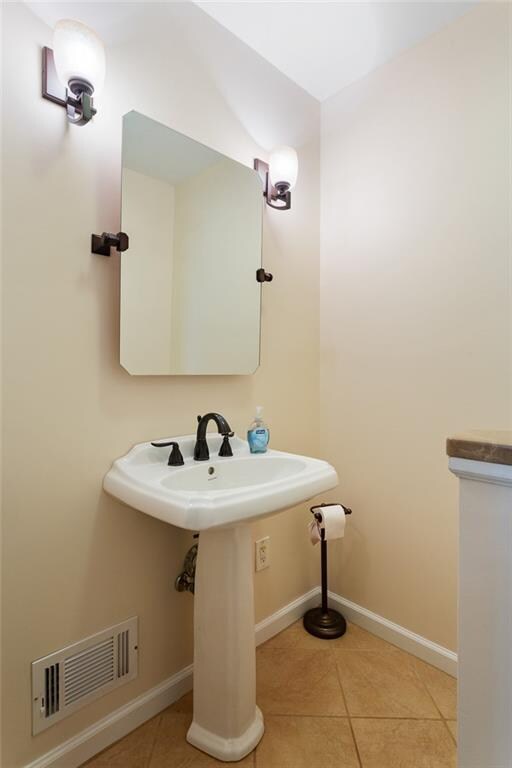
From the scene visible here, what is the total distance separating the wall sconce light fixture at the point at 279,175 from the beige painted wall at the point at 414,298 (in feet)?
1.09

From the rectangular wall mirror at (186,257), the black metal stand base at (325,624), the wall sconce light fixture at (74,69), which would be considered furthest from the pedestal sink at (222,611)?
the wall sconce light fixture at (74,69)

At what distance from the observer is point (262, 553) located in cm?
158

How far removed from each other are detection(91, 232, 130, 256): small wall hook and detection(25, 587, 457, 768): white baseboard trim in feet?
4.48

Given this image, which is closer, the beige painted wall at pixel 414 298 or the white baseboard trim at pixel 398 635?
the beige painted wall at pixel 414 298

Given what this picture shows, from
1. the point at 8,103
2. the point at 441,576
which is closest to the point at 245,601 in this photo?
the point at 441,576

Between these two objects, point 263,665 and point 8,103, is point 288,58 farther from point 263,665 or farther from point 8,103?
point 263,665

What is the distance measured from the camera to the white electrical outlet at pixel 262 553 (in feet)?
5.14

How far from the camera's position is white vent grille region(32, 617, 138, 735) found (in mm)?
1007

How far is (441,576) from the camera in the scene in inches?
56.4

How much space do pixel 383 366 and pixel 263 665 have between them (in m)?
1.26

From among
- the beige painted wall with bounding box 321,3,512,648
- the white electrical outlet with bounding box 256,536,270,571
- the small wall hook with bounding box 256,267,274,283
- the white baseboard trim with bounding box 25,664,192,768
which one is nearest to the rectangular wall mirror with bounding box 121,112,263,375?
the small wall hook with bounding box 256,267,274,283

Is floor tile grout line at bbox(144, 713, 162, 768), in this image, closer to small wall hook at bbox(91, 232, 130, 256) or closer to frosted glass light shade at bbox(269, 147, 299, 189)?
small wall hook at bbox(91, 232, 130, 256)

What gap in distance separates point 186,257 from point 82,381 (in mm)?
555

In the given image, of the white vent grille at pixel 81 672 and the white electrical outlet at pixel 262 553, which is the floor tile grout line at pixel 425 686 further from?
the white vent grille at pixel 81 672
